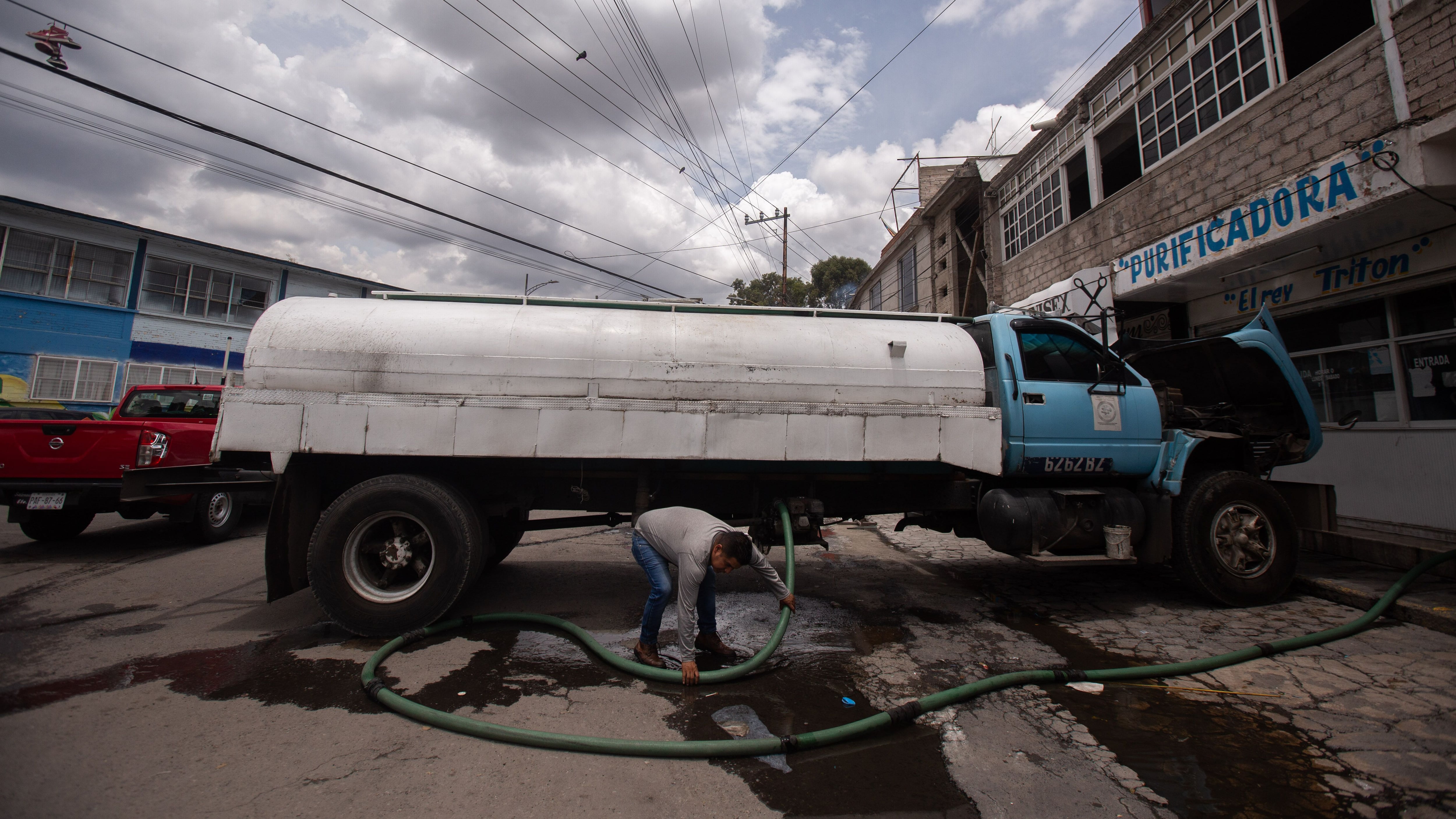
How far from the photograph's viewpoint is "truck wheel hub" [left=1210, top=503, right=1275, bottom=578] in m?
4.86

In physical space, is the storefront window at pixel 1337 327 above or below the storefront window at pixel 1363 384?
above

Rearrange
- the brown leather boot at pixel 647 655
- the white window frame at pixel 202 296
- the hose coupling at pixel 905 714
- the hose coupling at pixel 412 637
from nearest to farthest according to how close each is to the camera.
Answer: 1. the hose coupling at pixel 905 714
2. the brown leather boot at pixel 647 655
3. the hose coupling at pixel 412 637
4. the white window frame at pixel 202 296

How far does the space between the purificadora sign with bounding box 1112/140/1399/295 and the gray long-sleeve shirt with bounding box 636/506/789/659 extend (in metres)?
6.96

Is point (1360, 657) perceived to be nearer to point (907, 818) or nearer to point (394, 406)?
point (907, 818)

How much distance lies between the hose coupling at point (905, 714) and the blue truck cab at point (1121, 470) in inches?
81.7

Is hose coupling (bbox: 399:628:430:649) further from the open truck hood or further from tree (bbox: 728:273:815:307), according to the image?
tree (bbox: 728:273:815:307)

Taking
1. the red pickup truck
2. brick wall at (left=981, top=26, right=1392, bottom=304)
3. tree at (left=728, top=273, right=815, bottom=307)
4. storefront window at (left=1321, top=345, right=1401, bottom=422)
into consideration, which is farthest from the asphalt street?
tree at (left=728, top=273, right=815, bottom=307)

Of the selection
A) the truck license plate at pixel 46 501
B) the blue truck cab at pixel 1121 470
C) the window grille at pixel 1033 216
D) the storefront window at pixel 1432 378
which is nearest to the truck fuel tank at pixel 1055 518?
the blue truck cab at pixel 1121 470

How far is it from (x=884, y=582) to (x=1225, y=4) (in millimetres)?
8897

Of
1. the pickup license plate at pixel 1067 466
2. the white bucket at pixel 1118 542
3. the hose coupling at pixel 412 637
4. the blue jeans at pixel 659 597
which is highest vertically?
the pickup license plate at pixel 1067 466

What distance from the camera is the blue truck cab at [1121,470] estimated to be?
15.6ft

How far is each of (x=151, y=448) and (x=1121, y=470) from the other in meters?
9.22

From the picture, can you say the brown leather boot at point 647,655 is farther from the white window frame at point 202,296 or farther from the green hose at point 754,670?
the white window frame at point 202,296

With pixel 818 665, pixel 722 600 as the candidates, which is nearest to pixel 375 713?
pixel 818 665
